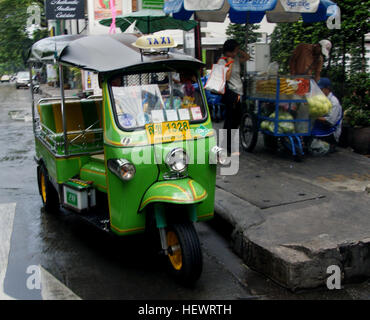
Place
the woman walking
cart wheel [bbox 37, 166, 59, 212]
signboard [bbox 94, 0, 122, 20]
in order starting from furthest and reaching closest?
signboard [bbox 94, 0, 122, 20], the woman walking, cart wheel [bbox 37, 166, 59, 212]

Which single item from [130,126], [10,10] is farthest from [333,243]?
[10,10]

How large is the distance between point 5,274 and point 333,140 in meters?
6.05

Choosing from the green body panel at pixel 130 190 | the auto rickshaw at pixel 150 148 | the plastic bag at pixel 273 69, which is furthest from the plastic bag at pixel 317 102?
the green body panel at pixel 130 190

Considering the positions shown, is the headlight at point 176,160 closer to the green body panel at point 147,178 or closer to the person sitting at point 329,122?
the green body panel at point 147,178

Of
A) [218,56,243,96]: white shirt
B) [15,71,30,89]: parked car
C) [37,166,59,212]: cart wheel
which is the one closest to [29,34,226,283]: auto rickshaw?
[37,166,59,212]: cart wheel

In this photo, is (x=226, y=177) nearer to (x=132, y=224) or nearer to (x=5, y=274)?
(x=132, y=224)

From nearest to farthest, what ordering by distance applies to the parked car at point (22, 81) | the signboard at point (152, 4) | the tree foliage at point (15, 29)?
the signboard at point (152, 4) < the tree foliage at point (15, 29) < the parked car at point (22, 81)

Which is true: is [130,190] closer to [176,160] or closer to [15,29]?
[176,160]

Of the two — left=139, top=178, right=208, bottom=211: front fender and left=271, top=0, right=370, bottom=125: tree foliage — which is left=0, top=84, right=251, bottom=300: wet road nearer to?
left=139, top=178, right=208, bottom=211: front fender

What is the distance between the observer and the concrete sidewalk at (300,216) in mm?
4090

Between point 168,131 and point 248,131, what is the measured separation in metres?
4.17

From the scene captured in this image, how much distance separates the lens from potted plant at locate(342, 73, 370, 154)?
809cm

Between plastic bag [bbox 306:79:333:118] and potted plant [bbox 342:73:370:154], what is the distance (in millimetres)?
1029

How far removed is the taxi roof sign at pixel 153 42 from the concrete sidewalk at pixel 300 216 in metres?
2.07
